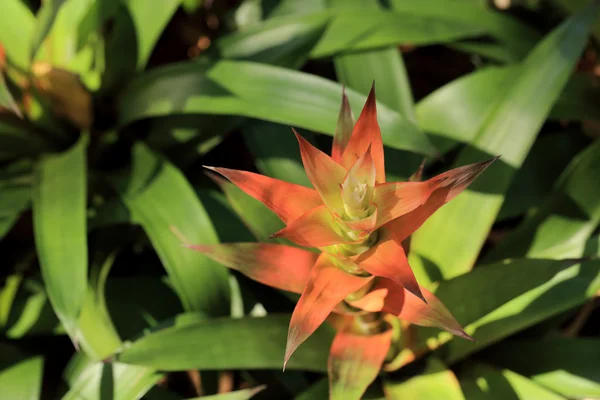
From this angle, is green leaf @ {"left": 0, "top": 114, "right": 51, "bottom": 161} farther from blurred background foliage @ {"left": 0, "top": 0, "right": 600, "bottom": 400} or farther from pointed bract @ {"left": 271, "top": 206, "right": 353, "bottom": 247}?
pointed bract @ {"left": 271, "top": 206, "right": 353, "bottom": 247}

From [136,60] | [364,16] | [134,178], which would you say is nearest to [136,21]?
[136,60]

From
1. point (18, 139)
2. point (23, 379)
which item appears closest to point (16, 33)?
point (18, 139)

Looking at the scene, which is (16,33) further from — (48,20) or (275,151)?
(275,151)

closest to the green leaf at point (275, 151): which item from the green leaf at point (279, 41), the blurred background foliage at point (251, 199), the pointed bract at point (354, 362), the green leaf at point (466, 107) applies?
the blurred background foliage at point (251, 199)

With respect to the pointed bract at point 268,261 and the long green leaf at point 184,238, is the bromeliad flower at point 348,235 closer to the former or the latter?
the pointed bract at point 268,261

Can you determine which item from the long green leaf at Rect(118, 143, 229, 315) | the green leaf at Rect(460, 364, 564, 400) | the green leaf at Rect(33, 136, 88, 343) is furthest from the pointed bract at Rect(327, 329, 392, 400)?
the green leaf at Rect(33, 136, 88, 343)
